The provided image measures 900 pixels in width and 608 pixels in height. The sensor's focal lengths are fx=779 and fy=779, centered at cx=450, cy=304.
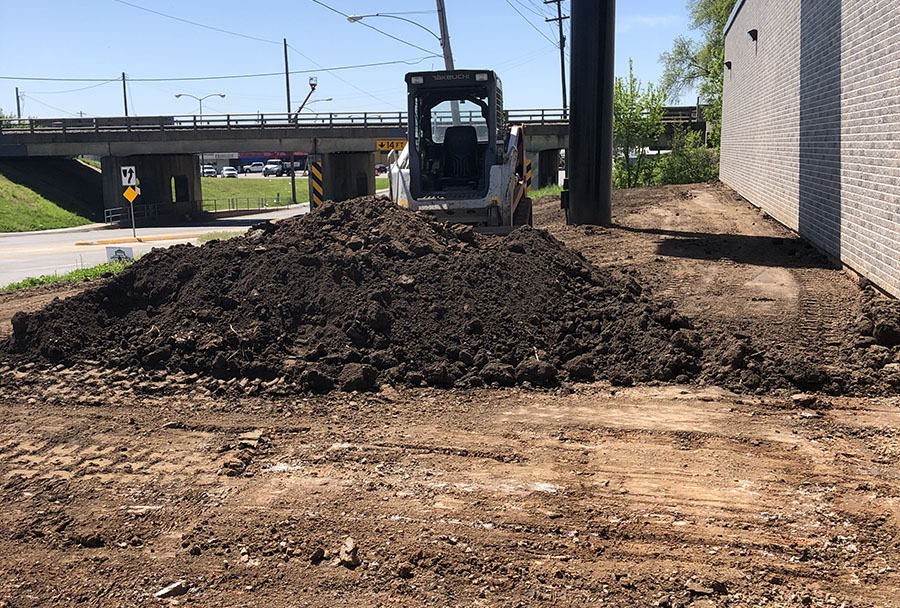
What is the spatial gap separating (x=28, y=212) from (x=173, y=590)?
146ft

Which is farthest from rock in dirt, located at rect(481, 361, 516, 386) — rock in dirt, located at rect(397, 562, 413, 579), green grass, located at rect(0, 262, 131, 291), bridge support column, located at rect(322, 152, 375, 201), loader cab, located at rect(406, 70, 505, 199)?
bridge support column, located at rect(322, 152, 375, 201)

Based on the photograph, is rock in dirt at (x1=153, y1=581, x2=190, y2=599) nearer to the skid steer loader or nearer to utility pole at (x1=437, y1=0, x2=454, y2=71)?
the skid steer loader

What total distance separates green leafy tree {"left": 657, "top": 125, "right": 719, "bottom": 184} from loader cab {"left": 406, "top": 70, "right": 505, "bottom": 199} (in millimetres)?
23689

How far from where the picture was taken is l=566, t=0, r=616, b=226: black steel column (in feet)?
59.1

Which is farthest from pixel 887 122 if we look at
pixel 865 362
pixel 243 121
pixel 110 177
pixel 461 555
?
pixel 110 177

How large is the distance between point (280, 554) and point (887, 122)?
958 cm

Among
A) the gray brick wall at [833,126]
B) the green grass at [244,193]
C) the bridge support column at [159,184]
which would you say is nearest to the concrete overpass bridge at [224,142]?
the bridge support column at [159,184]

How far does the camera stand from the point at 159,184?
48.7 meters

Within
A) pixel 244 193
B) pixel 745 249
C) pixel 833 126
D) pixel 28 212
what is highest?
pixel 833 126

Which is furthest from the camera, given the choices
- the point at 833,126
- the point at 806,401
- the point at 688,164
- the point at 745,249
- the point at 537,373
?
the point at 688,164

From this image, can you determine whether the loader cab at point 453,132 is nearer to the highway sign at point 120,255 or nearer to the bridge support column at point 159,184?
the highway sign at point 120,255

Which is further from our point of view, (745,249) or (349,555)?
(745,249)

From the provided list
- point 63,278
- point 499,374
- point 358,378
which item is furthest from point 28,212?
point 499,374

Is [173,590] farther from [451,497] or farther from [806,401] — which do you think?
[806,401]
